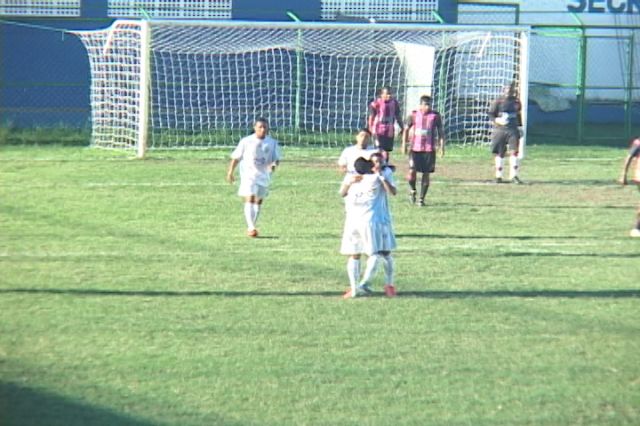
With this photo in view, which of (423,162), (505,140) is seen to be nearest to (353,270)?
(423,162)

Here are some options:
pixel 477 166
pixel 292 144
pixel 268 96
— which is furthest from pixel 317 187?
pixel 268 96

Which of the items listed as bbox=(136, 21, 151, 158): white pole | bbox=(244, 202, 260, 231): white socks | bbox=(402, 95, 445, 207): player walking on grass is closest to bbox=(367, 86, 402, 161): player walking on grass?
bbox=(402, 95, 445, 207): player walking on grass

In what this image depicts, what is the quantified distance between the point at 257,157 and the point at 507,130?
804 centimetres

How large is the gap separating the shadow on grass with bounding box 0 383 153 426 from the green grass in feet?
0.08

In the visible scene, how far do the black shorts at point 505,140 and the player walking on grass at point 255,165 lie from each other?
25.1 ft

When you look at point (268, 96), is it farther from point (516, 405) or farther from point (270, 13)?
point (516, 405)

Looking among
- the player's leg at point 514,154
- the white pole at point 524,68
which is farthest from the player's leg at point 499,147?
the white pole at point 524,68

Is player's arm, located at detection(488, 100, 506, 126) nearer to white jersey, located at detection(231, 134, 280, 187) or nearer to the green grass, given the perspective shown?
the green grass

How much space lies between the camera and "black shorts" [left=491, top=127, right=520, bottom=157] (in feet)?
82.7

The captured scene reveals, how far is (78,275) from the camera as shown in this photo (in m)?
15.4

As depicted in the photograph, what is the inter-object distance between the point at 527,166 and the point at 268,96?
27.8 feet

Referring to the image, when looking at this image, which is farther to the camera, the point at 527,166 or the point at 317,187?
the point at 527,166

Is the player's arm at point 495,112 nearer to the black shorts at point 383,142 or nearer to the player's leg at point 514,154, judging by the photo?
the player's leg at point 514,154

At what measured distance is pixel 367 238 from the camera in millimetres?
14219
